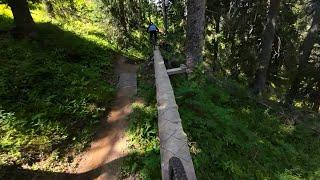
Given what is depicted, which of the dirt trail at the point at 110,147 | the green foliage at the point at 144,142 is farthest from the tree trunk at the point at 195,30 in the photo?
the dirt trail at the point at 110,147

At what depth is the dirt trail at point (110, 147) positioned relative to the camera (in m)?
8.14

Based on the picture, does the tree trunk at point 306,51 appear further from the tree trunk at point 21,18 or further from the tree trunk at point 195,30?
the tree trunk at point 21,18

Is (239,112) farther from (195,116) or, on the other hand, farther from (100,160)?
(100,160)

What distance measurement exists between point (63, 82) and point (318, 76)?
55.5ft

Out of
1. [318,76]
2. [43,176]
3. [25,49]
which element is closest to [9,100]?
[43,176]

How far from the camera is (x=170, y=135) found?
746 cm

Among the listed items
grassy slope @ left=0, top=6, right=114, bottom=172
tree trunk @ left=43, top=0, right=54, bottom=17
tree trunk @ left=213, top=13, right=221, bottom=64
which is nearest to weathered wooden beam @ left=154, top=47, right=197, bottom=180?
grassy slope @ left=0, top=6, right=114, bottom=172

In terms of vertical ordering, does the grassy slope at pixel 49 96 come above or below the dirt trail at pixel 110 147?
above

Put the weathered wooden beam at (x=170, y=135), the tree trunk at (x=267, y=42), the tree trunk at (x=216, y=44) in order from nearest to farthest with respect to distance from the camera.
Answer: the weathered wooden beam at (x=170, y=135), the tree trunk at (x=267, y=42), the tree trunk at (x=216, y=44)

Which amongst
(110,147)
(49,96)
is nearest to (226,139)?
(110,147)

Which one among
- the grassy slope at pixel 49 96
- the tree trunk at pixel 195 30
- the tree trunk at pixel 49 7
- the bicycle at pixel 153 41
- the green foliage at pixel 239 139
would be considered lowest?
the green foliage at pixel 239 139

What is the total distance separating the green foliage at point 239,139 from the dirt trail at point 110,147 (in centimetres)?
196

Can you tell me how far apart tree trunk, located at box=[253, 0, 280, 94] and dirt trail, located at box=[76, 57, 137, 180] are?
8.99 metres

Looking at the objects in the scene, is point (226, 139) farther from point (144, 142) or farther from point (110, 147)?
point (110, 147)
